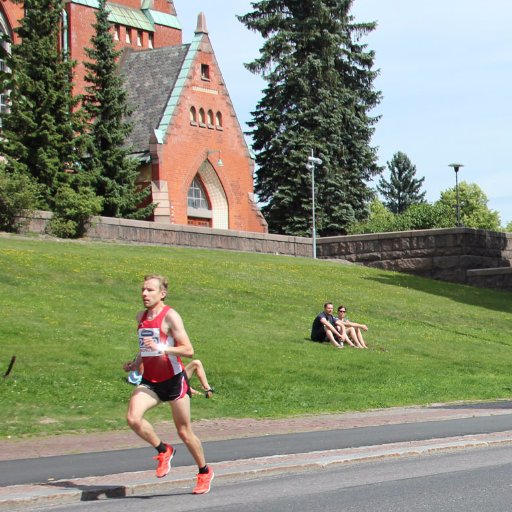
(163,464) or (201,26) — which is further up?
(201,26)

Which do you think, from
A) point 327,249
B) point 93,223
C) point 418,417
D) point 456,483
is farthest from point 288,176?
point 456,483

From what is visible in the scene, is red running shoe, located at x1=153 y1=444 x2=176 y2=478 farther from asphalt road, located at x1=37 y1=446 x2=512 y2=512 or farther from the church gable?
the church gable

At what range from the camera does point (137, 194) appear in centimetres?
5078

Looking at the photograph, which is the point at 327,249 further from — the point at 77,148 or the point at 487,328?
the point at 487,328

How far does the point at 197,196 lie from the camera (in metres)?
60.5

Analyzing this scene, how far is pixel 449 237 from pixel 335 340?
75.4 ft

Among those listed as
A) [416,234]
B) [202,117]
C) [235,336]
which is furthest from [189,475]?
[202,117]

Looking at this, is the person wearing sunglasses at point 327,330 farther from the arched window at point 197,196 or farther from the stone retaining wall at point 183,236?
the arched window at point 197,196

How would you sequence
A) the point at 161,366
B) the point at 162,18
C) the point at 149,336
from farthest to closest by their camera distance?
the point at 162,18, the point at 161,366, the point at 149,336

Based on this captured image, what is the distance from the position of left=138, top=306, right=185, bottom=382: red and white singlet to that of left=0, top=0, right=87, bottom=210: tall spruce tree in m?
35.2

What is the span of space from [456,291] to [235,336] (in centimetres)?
1829

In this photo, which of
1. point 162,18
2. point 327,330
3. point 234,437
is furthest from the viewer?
point 162,18

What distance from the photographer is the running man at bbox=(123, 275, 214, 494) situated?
30.3ft

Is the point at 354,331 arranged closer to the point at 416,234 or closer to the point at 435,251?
the point at 435,251
